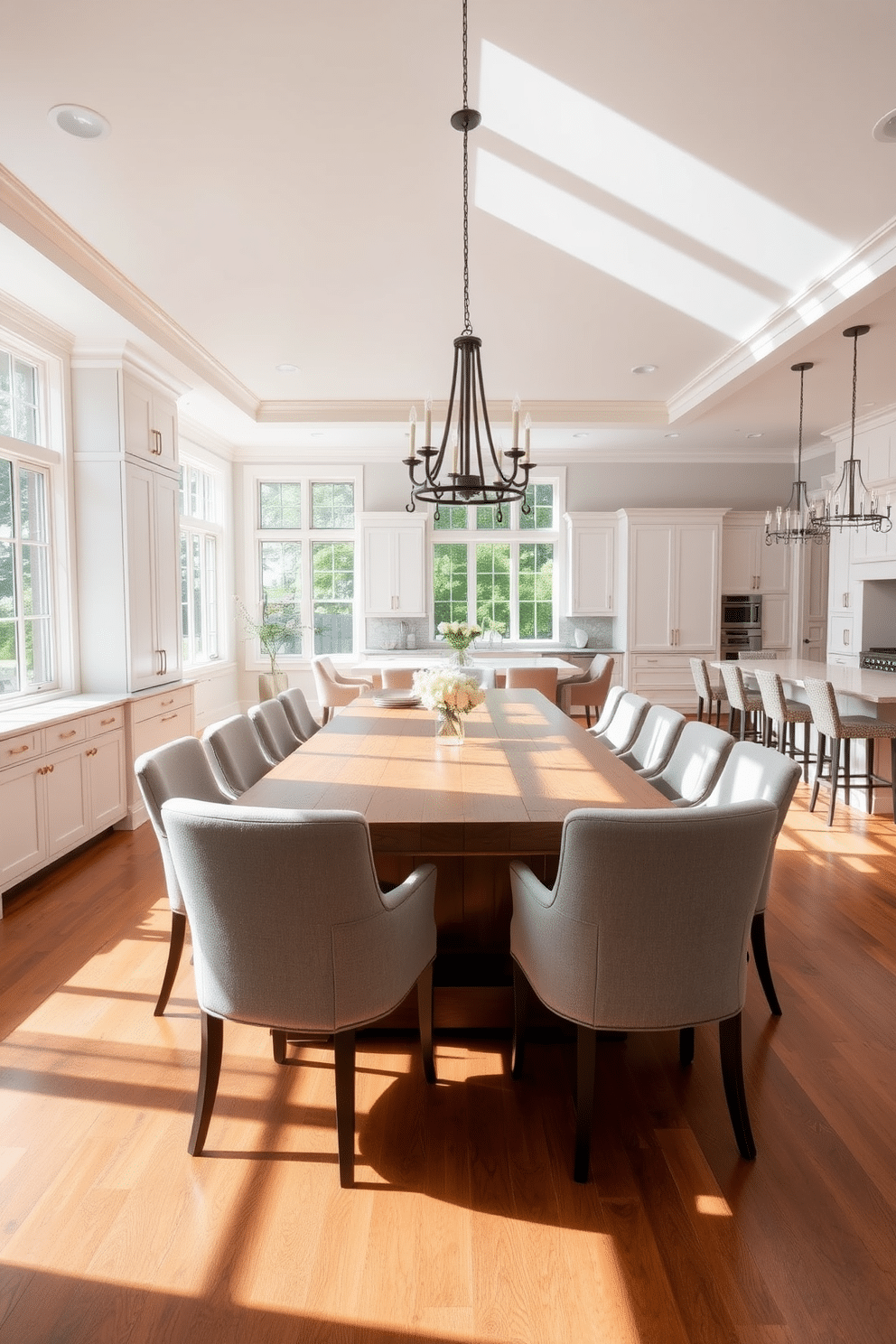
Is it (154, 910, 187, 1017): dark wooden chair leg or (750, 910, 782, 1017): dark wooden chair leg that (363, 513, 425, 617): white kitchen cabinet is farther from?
(750, 910, 782, 1017): dark wooden chair leg

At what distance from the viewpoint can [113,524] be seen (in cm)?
489

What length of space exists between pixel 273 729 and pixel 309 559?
19.1 ft

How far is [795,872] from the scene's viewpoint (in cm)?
399

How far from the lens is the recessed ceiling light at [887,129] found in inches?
116

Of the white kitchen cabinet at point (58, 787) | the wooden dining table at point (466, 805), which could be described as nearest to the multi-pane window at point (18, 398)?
the white kitchen cabinet at point (58, 787)

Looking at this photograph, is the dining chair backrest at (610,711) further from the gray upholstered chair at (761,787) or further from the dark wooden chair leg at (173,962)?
the dark wooden chair leg at (173,962)

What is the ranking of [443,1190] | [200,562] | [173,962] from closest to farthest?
1. [443,1190]
2. [173,962]
3. [200,562]

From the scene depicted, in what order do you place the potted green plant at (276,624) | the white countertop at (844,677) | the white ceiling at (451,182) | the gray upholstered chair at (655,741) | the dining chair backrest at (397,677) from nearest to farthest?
the white ceiling at (451,182) → the gray upholstered chair at (655,741) → the white countertop at (844,677) → the dining chair backrest at (397,677) → the potted green plant at (276,624)

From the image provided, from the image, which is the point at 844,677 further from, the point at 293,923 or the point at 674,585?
the point at 293,923

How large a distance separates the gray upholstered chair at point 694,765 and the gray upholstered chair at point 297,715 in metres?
1.91

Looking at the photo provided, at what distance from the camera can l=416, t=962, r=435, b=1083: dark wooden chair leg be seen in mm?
2158

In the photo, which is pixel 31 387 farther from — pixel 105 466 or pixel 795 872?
pixel 795 872

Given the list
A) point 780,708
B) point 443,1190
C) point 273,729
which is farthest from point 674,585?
point 443,1190

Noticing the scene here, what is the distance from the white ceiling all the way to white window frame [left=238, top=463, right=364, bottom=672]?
3224mm
